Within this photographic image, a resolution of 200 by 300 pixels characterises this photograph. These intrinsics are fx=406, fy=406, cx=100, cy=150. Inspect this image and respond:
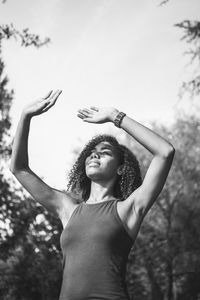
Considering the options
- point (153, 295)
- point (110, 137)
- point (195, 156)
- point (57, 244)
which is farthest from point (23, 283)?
point (110, 137)

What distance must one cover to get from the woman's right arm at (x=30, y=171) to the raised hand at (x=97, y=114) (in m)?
0.23

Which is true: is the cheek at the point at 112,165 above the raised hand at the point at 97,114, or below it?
below

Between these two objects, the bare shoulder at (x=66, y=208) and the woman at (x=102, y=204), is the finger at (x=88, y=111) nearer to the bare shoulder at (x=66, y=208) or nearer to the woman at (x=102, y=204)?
the woman at (x=102, y=204)

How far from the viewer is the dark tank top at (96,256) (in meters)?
2.23

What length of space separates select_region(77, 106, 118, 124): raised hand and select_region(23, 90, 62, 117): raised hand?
21 cm

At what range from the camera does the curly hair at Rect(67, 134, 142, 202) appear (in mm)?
3098

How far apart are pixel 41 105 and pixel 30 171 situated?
478mm

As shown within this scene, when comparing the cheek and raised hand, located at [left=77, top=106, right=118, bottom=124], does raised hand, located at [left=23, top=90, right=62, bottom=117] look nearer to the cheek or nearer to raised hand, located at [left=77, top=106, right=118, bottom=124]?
raised hand, located at [left=77, top=106, right=118, bottom=124]

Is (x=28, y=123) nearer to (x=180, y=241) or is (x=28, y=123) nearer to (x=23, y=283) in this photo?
(x=23, y=283)

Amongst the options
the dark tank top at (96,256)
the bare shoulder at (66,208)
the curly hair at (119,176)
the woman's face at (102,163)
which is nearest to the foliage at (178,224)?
the curly hair at (119,176)

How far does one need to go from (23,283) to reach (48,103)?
1661 cm

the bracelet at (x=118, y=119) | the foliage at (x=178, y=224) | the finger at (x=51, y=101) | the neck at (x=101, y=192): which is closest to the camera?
the bracelet at (x=118, y=119)

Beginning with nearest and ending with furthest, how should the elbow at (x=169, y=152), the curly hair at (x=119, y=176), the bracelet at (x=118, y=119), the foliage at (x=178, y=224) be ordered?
the elbow at (x=169, y=152) → the bracelet at (x=118, y=119) → the curly hair at (x=119, y=176) → the foliage at (x=178, y=224)

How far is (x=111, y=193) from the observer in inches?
115
